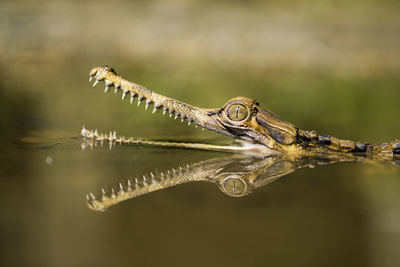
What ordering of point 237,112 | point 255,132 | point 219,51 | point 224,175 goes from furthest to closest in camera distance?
point 219,51 < point 255,132 < point 237,112 < point 224,175

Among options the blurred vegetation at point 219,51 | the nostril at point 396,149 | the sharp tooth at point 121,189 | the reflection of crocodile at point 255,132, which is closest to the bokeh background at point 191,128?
the blurred vegetation at point 219,51

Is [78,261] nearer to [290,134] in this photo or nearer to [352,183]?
[352,183]

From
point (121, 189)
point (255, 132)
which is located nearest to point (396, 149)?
point (255, 132)

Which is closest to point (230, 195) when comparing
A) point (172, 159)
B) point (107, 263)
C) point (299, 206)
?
point (299, 206)

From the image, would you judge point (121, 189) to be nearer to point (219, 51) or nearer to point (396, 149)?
point (396, 149)

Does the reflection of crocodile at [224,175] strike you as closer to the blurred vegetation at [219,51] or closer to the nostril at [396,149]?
the nostril at [396,149]

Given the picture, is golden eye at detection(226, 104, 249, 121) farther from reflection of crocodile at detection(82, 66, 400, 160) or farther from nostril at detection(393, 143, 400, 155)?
nostril at detection(393, 143, 400, 155)

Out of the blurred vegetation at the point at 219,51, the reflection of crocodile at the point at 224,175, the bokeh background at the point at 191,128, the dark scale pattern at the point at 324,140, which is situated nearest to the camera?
the bokeh background at the point at 191,128
